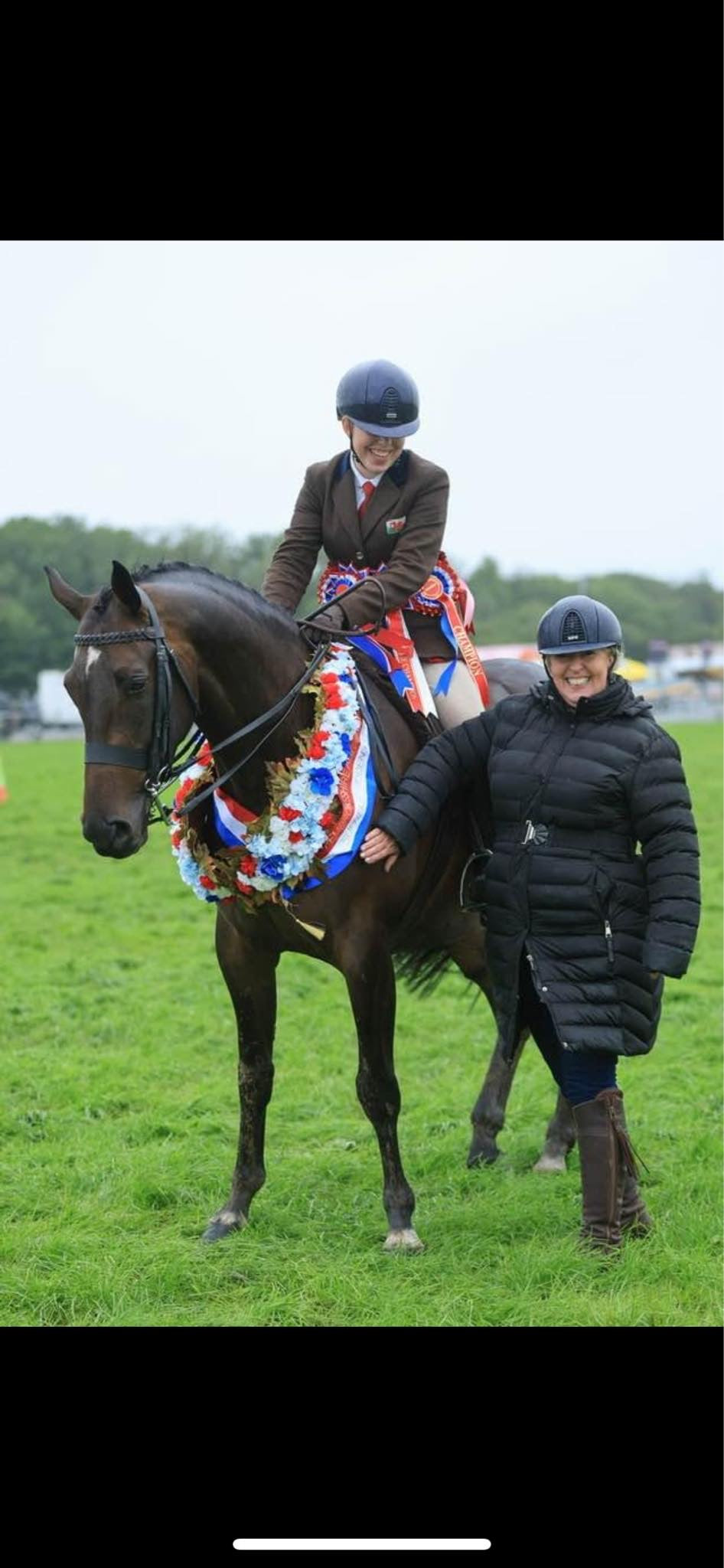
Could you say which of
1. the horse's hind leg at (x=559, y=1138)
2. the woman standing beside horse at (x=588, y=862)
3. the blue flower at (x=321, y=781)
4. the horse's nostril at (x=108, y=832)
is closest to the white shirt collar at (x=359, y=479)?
the woman standing beside horse at (x=588, y=862)

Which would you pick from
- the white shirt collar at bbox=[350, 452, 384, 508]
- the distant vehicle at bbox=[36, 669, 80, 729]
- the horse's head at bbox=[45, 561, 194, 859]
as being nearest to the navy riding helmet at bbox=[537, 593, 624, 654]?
the white shirt collar at bbox=[350, 452, 384, 508]

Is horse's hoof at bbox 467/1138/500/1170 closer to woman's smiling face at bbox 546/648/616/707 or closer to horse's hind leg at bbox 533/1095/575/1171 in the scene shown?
horse's hind leg at bbox 533/1095/575/1171

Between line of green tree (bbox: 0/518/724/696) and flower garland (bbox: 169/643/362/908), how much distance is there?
0.64 meters

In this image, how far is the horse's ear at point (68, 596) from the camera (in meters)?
4.66

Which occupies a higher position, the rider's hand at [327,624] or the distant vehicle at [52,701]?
the rider's hand at [327,624]

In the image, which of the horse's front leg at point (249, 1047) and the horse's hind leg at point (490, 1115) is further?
the horse's hind leg at point (490, 1115)

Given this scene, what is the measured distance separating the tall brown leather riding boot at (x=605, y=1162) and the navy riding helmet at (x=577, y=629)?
62.4 inches

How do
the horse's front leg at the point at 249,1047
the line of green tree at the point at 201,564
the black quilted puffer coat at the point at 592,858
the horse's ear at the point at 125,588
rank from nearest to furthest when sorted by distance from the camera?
the horse's ear at the point at 125,588 → the black quilted puffer coat at the point at 592,858 → the horse's front leg at the point at 249,1047 → the line of green tree at the point at 201,564

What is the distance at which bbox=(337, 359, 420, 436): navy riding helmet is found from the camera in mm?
5379

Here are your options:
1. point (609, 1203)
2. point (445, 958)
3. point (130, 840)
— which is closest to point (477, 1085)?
point (445, 958)

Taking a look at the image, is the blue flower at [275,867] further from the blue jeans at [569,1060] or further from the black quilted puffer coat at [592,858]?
the blue jeans at [569,1060]

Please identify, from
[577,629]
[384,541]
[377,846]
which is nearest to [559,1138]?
[377,846]

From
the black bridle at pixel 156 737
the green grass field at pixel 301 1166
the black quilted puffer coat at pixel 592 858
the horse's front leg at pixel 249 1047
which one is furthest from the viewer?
the horse's front leg at pixel 249 1047

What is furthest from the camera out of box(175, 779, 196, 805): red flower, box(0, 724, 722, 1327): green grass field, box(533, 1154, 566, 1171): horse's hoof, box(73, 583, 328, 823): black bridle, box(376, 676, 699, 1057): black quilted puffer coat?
box(533, 1154, 566, 1171): horse's hoof
